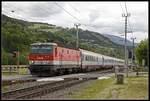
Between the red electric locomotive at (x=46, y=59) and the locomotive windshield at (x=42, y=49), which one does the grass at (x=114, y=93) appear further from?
the locomotive windshield at (x=42, y=49)

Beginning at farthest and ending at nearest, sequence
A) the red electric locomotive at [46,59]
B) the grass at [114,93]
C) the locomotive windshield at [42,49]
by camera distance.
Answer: the locomotive windshield at [42,49]
the red electric locomotive at [46,59]
the grass at [114,93]

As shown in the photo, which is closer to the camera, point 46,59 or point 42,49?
point 46,59

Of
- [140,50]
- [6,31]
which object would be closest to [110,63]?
[140,50]

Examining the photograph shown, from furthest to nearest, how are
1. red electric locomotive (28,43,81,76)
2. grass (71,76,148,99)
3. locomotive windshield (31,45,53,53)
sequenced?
locomotive windshield (31,45,53,53), red electric locomotive (28,43,81,76), grass (71,76,148,99)

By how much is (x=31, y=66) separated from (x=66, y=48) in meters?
6.66

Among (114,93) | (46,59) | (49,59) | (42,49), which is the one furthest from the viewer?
(42,49)

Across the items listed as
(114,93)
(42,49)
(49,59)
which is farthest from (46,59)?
(114,93)

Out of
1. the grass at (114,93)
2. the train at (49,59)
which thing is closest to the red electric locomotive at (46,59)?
the train at (49,59)

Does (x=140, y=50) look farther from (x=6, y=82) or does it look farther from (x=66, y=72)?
(x=6, y=82)

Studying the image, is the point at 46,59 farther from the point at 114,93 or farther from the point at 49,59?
the point at 114,93

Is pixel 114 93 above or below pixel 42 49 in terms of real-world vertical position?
below

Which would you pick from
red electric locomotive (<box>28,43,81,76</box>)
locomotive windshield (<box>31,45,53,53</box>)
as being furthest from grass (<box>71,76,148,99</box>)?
locomotive windshield (<box>31,45,53,53</box>)

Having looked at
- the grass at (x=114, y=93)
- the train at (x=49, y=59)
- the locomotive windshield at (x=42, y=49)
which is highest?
the locomotive windshield at (x=42, y=49)

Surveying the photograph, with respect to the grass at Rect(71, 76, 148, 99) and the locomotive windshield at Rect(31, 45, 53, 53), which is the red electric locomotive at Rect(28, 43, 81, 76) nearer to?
the locomotive windshield at Rect(31, 45, 53, 53)
